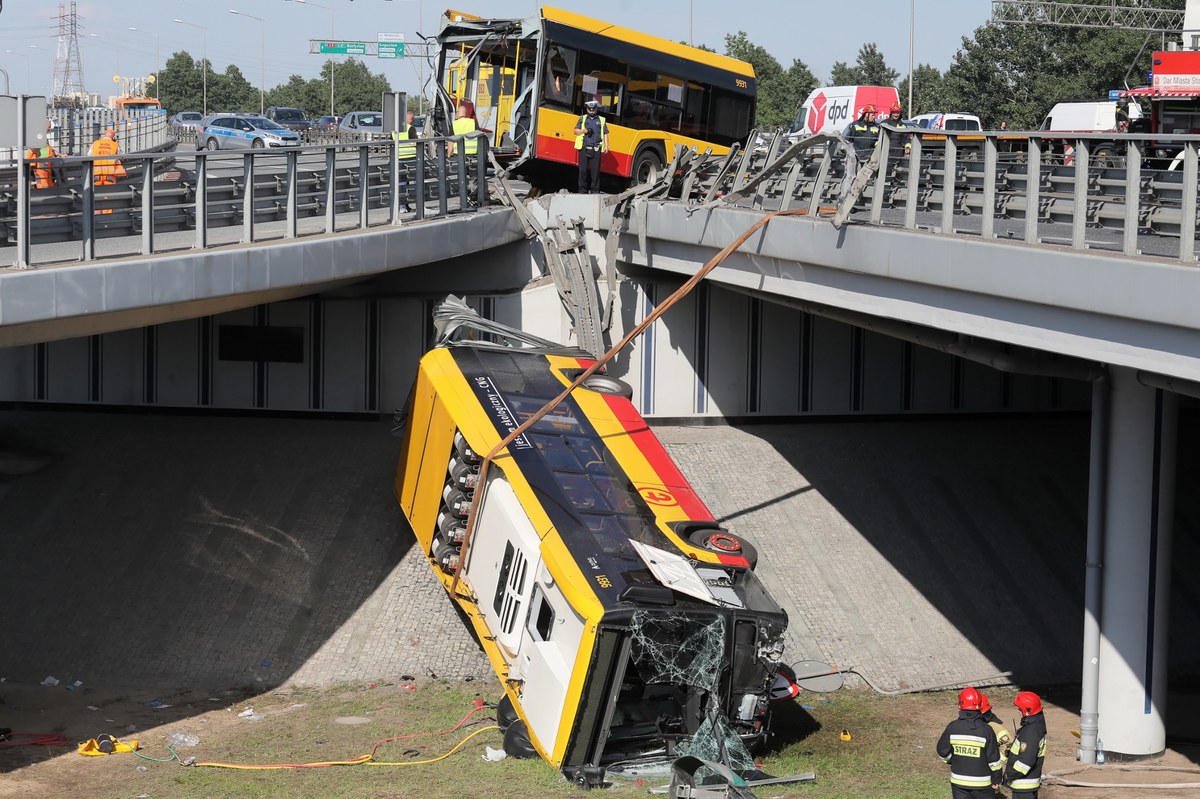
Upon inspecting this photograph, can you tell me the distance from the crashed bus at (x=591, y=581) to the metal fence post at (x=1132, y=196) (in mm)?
4166

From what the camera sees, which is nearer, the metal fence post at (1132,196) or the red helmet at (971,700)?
the red helmet at (971,700)

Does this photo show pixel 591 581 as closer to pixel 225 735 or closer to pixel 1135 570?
pixel 225 735

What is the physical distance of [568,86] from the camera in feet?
80.9

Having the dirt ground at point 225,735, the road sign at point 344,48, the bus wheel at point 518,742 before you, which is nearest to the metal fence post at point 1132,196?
the dirt ground at point 225,735

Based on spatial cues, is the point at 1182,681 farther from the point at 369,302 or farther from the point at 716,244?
the point at 369,302

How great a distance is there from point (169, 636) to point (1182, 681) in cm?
1263

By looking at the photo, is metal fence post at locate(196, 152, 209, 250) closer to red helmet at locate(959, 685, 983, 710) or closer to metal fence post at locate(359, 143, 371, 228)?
metal fence post at locate(359, 143, 371, 228)

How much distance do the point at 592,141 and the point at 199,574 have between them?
957 cm

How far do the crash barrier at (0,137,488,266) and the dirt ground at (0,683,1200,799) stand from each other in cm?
475

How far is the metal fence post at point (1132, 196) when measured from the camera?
36.0 ft

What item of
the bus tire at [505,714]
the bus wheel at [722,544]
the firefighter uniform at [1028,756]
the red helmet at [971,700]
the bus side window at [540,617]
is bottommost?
the bus tire at [505,714]

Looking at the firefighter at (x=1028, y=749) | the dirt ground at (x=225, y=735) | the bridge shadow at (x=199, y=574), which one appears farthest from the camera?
the bridge shadow at (x=199, y=574)

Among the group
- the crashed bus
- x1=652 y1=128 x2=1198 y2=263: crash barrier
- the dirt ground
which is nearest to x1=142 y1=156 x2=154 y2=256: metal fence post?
the crashed bus

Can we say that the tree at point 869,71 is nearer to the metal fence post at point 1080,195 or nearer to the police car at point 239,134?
the police car at point 239,134
